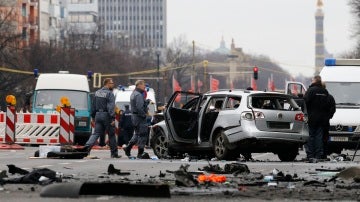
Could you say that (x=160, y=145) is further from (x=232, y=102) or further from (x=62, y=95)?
(x=62, y=95)

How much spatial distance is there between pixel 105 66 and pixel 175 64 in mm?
52242

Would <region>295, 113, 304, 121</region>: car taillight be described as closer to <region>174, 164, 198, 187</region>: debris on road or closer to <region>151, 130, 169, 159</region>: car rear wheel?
<region>151, 130, 169, 159</region>: car rear wheel

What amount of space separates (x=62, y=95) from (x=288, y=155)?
65.9 feet

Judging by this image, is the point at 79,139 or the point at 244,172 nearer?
the point at 244,172

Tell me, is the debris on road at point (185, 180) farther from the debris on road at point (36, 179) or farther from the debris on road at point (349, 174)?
the debris on road at point (349, 174)

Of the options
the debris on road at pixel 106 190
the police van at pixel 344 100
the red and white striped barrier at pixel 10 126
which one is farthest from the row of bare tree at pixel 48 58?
the debris on road at pixel 106 190

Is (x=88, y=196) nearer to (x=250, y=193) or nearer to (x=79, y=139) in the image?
(x=250, y=193)

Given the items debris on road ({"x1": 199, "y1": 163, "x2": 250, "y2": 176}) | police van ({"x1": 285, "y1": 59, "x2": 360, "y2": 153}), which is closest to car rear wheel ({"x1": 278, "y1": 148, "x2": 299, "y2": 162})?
police van ({"x1": 285, "y1": 59, "x2": 360, "y2": 153})

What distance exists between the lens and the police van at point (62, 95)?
45688 millimetres

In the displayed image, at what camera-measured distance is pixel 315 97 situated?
89.2ft

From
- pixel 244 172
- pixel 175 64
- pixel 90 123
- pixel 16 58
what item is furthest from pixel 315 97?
pixel 175 64

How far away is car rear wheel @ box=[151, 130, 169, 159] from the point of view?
27297mm

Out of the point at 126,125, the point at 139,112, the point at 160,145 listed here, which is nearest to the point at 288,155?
the point at 160,145

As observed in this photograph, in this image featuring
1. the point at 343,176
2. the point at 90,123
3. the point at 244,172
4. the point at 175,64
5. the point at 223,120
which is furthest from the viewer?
the point at 175,64
